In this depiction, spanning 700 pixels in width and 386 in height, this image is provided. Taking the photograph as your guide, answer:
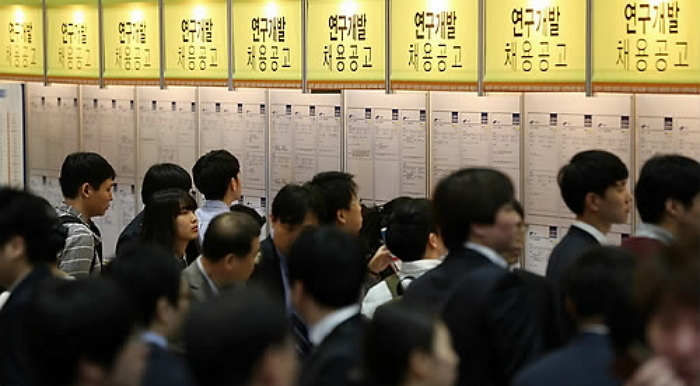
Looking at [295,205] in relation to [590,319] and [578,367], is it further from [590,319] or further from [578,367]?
[578,367]

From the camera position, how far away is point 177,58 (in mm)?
9281

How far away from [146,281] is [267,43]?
519 centimetres

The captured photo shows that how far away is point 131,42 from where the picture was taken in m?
9.66

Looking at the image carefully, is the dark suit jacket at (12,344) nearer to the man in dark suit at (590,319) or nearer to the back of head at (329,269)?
the back of head at (329,269)

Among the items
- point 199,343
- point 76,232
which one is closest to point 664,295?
point 199,343

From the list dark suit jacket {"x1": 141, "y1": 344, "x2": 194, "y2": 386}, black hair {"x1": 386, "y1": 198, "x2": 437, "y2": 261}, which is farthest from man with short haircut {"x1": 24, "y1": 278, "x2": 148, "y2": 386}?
black hair {"x1": 386, "y1": 198, "x2": 437, "y2": 261}

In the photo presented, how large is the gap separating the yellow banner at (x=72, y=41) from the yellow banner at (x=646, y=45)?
478 centimetres

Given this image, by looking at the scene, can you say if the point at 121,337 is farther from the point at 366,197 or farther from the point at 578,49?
the point at 366,197

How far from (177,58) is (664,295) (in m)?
7.20

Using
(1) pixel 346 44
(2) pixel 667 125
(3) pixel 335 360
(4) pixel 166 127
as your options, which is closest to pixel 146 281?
(3) pixel 335 360

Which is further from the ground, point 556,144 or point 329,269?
point 556,144

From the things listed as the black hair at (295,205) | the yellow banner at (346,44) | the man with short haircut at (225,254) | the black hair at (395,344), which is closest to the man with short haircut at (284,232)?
the black hair at (295,205)

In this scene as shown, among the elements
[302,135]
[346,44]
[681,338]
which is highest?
[346,44]

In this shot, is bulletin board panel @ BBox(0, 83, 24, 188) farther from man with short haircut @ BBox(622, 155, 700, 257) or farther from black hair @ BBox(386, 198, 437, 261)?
man with short haircut @ BBox(622, 155, 700, 257)
